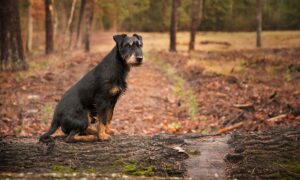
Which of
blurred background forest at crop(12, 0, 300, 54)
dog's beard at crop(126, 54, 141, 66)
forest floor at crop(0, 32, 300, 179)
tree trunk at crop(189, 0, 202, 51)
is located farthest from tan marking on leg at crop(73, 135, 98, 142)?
tree trunk at crop(189, 0, 202, 51)

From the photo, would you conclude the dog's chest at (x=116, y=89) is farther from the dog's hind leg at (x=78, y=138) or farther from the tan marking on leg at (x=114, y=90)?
the dog's hind leg at (x=78, y=138)

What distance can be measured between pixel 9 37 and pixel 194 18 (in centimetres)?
1964

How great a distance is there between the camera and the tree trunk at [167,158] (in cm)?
521

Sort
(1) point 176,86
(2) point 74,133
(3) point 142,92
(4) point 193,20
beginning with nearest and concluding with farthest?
(2) point 74,133, (3) point 142,92, (1) point 176,86, (4) point 193,20

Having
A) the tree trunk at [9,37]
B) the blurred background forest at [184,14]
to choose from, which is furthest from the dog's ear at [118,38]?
the blurred background forest at [184,14]

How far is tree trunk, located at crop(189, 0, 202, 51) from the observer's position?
3594 centimetres

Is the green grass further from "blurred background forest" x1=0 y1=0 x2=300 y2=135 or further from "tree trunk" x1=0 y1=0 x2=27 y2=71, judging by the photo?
"tree trunk" x1=0 y1=0 x2=27 y2=71

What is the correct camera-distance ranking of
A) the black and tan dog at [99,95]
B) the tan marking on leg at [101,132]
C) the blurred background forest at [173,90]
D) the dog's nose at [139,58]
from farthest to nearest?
the blurred background forest at [173,90] → the dog's nose at [139,58] → the black and tan dog at [99,95] → the tan marking on leg at [101,132]

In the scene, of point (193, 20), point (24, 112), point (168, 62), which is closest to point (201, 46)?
point (193, 20)

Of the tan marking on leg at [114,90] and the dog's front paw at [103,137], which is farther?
the tan marking on leg at [114,90]

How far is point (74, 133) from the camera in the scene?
619cm

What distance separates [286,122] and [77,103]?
5576 mm

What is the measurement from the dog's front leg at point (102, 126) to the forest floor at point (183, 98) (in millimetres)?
3780

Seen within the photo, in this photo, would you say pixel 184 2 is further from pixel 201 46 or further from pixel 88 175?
pixel 88 175
